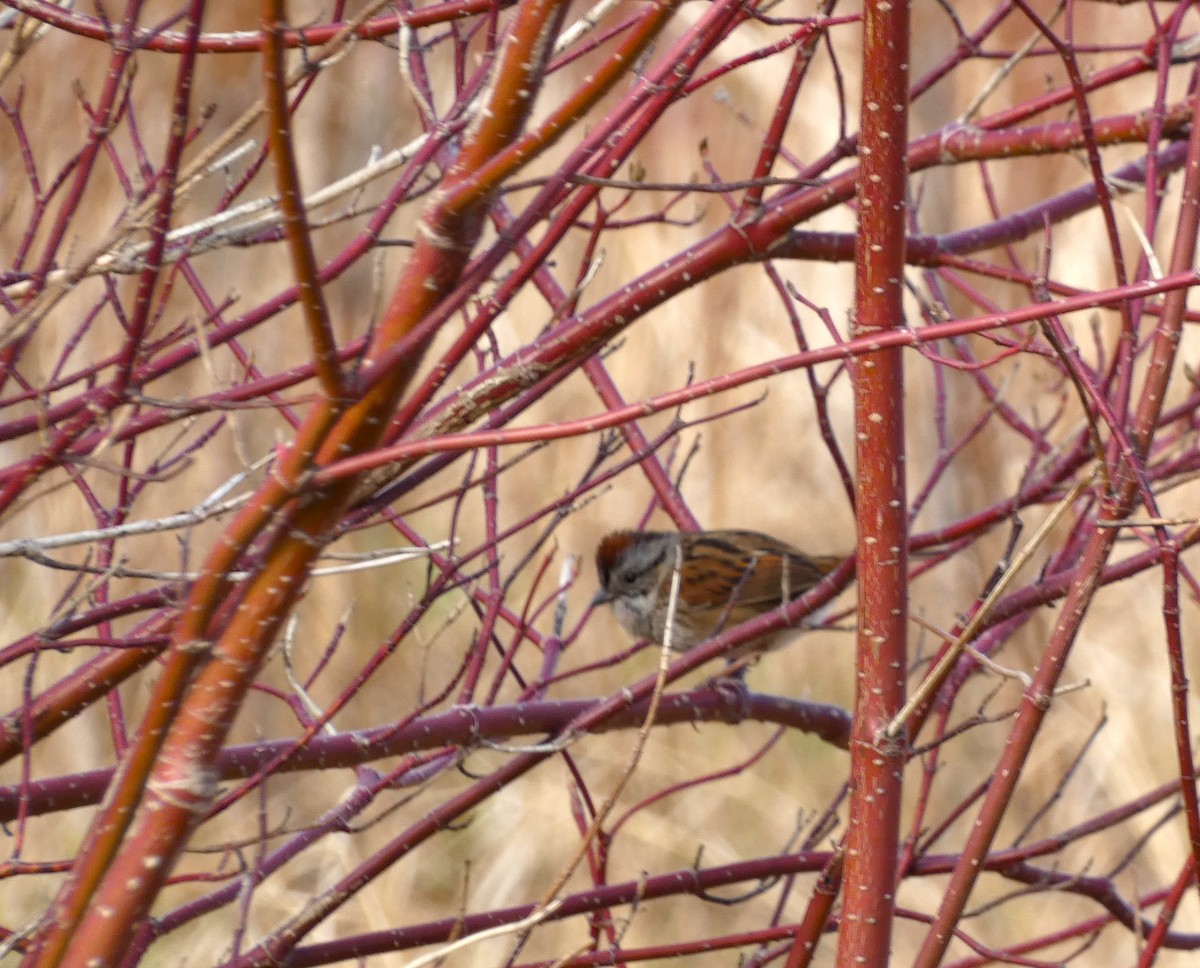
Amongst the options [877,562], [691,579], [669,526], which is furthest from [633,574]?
[877,562]

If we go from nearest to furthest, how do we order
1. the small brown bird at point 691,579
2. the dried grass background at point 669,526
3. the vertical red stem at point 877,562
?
the vertical red stem at point 877,562 < the small brown bird at point 691,579 < the dried grass background at point 669,526

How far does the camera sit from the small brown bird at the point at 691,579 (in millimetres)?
3771

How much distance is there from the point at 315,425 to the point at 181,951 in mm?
4677

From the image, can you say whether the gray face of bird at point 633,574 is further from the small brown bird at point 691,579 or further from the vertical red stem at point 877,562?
the vertical red stem at point 877,562

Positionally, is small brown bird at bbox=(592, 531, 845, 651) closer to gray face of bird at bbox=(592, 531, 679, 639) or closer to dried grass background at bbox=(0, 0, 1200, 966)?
gray face of bird at bbox=(592, 531, 679, 639)

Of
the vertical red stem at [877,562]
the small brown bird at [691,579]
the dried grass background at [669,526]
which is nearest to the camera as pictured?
the vertical red stem at [877,562]

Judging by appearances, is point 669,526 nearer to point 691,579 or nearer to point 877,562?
point 691,579

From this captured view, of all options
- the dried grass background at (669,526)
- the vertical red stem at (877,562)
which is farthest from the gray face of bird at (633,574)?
the vertical red stem at (877,562)

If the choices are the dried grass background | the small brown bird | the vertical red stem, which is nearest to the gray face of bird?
the small brown bird

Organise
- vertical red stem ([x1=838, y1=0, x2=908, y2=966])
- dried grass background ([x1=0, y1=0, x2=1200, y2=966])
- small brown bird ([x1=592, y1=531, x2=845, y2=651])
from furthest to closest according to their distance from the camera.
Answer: dried grass background ([x1=0, y1=0, x2=1200, y2=966]) → small brown bird ([x1=592, y1=531, x2=845, y2=651]) → vertical red stem ([x1=838, y1=0, x2=908, y2=966])

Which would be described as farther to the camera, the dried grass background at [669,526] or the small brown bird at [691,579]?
the dried grass background at [669,526]

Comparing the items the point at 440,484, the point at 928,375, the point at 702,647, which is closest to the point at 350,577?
the point at 440,484

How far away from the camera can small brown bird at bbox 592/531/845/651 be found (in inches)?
148

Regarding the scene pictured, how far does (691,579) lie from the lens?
12.5 feet
